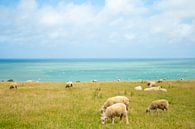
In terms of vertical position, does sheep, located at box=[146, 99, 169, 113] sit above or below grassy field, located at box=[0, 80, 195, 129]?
above

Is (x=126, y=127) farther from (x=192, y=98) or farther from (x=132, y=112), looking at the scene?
(x=192, y=98)

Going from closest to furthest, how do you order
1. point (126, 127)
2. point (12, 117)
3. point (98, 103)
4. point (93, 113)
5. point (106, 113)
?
point (126, 127) < point (106, 113) < point (12, 117) < point (93, 113) < point (98, 103)

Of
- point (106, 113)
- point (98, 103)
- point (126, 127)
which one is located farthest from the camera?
point (98, 103)

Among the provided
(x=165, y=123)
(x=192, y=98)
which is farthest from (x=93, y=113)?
(x=192, y=98)

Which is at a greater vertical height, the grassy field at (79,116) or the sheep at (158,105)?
the sheep at (158,105)

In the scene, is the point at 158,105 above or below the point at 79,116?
above

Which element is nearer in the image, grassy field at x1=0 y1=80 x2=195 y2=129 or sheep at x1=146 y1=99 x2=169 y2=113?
grassy field at x1=0 y1=80 x2=195 y2=129

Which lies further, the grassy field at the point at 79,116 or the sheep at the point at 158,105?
the sheep at the point at 158,105

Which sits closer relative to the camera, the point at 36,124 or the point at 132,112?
the point at 36,124

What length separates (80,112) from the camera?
19875 millimetres

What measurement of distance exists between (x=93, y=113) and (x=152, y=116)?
400 cm

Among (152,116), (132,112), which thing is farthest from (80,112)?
(152,116)

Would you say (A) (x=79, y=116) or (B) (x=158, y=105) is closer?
(A) (x=79, y=116)

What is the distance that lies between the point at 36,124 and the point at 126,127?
16.8ft
